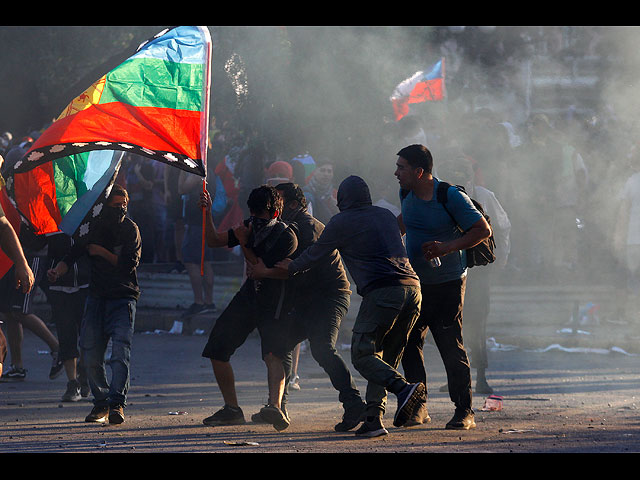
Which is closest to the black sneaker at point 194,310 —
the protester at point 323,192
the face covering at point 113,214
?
the protester at point 323,192

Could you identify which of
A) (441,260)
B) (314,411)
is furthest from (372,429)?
(314,411)

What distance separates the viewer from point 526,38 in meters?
19.0

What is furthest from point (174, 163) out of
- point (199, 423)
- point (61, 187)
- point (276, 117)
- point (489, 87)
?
point (489, 87)

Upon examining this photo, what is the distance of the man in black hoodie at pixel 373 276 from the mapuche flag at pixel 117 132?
44.3 inches

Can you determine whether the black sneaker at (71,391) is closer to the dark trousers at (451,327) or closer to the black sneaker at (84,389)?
the black sneaker at (84,389)

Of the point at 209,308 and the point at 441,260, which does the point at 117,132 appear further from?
the point at 209,308

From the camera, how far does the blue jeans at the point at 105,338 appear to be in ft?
23.5

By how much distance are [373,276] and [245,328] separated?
3.20 feet

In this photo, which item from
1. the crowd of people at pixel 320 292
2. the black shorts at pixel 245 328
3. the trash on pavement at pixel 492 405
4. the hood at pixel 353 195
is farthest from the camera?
the trash on pavement at pixel 492 405

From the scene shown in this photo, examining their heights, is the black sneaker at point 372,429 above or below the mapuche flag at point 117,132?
below

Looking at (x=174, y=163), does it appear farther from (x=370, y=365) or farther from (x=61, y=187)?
(x=370, y=365)

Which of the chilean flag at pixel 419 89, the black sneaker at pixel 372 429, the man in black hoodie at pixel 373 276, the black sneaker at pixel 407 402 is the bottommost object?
the black sneaker at pixel 372 429

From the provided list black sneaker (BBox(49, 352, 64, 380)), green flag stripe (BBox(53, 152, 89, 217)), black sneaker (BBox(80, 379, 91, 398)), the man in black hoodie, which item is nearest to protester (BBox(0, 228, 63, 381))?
black sneaker (BBox(49, 352, 64, 380))
